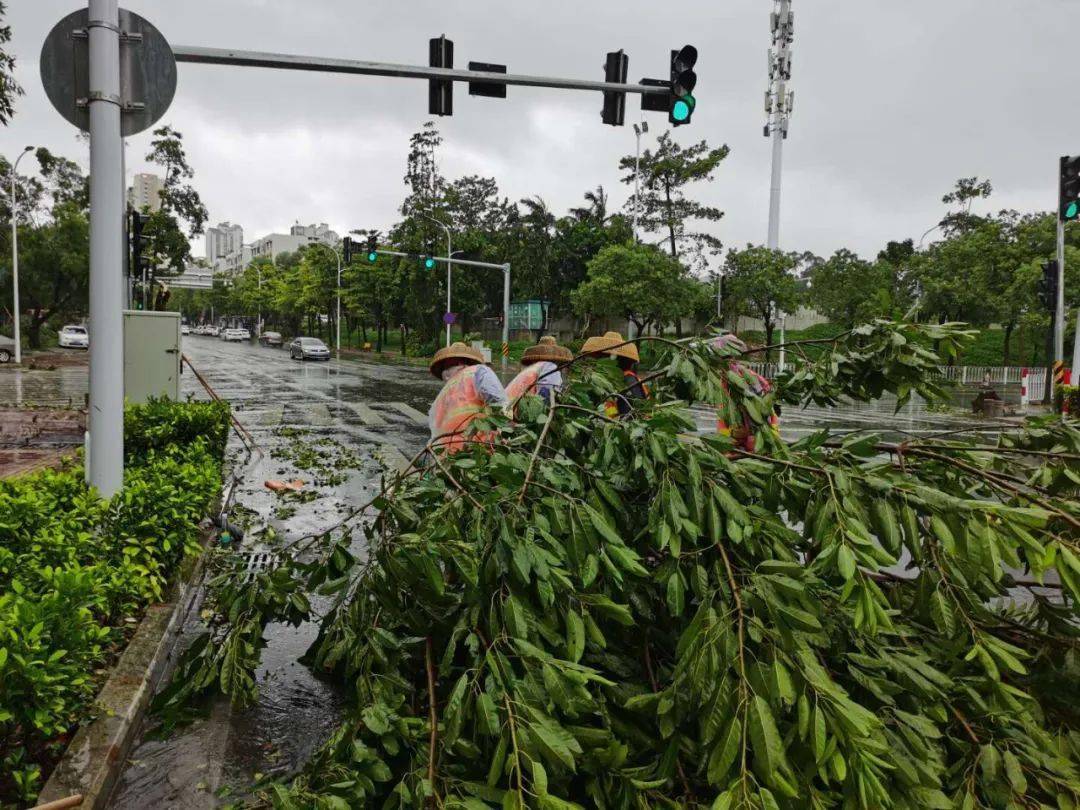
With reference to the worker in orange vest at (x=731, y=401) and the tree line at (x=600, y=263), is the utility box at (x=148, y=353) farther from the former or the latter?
the tree line at (x=600, y=263)

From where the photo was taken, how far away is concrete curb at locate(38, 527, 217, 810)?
2.64 m

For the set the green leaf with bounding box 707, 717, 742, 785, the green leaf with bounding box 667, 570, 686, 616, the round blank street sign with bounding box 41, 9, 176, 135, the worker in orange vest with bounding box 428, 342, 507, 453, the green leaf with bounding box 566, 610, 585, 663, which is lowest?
the green leaf with bounding box 707, 717, 742, 785

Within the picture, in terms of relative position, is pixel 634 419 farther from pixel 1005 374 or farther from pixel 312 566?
pixel 1005 374

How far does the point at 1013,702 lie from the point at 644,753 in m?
1.07

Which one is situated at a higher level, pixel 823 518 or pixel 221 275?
pixel 221 275

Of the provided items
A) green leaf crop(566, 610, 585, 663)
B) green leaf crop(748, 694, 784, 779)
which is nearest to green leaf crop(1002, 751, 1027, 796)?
green leaf crop(748, 694, 784, 779)

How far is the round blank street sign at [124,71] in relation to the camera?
459cm

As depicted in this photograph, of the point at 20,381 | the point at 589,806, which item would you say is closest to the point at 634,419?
the point at 589,806

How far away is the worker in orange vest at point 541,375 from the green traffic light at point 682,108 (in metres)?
4.65

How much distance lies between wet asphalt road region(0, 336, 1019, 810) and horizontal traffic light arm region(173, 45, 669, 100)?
167 inches

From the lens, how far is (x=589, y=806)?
7.44ft

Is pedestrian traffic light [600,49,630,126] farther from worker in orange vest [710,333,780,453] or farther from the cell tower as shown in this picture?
the cell tower

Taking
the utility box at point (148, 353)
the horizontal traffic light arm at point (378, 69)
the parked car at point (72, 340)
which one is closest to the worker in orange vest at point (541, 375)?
the horizontal traffic light arm at point (378, 69)

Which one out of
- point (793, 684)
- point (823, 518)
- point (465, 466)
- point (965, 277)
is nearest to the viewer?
point (793, 684)
